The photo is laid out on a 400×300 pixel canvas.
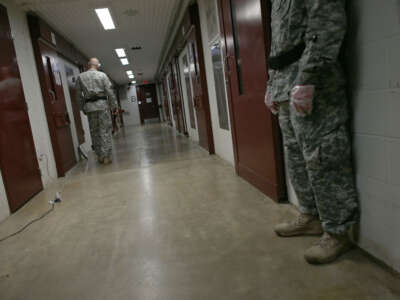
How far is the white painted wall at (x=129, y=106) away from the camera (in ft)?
58.7

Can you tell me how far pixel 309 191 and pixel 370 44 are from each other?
79cm

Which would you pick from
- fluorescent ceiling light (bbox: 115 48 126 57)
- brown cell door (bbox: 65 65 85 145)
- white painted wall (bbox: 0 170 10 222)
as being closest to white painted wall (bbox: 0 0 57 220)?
white painted wall (bbox: 0 170 10 222)

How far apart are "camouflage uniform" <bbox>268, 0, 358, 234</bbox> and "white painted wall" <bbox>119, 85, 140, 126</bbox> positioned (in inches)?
676

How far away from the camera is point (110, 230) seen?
2.18 meters

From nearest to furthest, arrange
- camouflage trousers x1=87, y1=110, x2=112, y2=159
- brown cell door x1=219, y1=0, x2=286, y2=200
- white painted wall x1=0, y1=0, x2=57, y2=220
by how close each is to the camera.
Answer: brown cell door x1=219, y1=0, x2=286, y2=200 → white painted wall x1=0, y1=0, x2=57, y2=220 → camouflage trousers x1=87, y1=110, x2=112, y2=159

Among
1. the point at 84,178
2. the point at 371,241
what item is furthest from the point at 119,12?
the point at 371,241

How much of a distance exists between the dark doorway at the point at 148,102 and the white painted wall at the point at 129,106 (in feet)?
0.86

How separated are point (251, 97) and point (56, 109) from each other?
3357 millimetres

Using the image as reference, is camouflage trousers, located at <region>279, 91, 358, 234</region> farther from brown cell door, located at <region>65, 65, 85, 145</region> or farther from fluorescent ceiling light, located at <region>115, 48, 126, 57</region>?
fluorescent ceiling light, located at <region>115, 48, 126, 57</region>

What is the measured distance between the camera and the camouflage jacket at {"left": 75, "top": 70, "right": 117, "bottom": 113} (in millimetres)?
4887

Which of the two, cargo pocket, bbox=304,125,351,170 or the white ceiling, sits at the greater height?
the white ceiling

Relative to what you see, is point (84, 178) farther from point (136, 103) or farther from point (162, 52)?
point (136, 103)

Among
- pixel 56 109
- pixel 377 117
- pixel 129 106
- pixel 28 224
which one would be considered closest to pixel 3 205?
pixel 28 224

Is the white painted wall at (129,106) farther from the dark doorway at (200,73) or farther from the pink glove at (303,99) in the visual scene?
the pink glove at (303,99)
